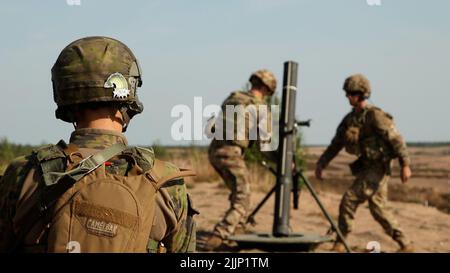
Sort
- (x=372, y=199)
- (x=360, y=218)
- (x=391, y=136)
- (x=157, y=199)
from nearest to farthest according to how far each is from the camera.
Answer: (x=157, y=199) → (x=391, y=136) → (x=372, y=199) → (x=360, y=218)

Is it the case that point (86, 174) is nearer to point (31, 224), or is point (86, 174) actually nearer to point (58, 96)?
point (31, 224)

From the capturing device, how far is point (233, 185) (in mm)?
9281

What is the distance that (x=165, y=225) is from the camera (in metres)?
3.00

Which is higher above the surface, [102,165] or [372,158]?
[102,165]

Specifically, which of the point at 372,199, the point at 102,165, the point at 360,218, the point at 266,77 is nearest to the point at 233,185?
the point at 266,77

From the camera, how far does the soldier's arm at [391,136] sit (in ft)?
29.4

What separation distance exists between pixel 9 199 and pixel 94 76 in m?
0.59

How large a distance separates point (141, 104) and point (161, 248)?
616 mm

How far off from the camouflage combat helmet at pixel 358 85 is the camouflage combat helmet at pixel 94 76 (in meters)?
6.30

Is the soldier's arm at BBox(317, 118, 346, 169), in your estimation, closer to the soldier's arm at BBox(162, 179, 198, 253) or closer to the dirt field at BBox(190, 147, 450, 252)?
the dirt field at BBox(190, 147, 450, 252)

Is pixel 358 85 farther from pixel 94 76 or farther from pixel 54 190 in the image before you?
pixel 54 190

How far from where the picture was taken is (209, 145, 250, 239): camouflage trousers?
9156mm
